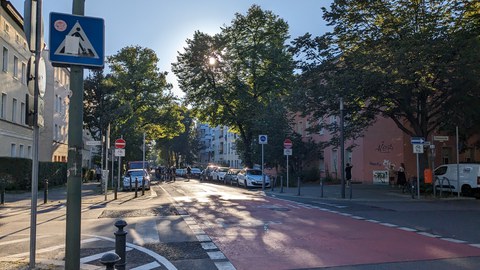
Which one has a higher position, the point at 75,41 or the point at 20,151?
the point at 75,41

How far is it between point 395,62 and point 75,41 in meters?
17.0

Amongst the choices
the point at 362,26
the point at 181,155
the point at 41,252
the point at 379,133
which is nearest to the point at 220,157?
the point at 181,155

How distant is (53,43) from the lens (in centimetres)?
542

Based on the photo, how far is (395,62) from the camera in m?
19.8

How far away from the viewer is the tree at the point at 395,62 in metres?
20.1

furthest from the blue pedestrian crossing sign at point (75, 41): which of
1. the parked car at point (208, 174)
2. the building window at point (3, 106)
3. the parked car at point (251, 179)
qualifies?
the parked car at point (208, 174)

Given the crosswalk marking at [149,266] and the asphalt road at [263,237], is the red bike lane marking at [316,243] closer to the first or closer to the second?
the asphalt road at [263,237]

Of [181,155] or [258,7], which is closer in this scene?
[258,7]

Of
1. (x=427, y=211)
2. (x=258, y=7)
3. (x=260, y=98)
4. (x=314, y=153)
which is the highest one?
(x=258, y=7)

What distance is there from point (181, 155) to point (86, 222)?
92.3 meters

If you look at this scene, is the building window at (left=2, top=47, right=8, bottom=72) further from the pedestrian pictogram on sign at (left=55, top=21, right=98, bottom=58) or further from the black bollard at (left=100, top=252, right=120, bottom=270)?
the black bollard at (left=100, top=252, right=120, bottom=270)

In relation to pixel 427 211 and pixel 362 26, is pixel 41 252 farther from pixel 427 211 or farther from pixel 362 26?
pixel 362 26

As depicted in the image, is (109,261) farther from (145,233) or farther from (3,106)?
(3,106)

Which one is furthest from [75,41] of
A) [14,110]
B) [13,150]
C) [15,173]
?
[14,110]
